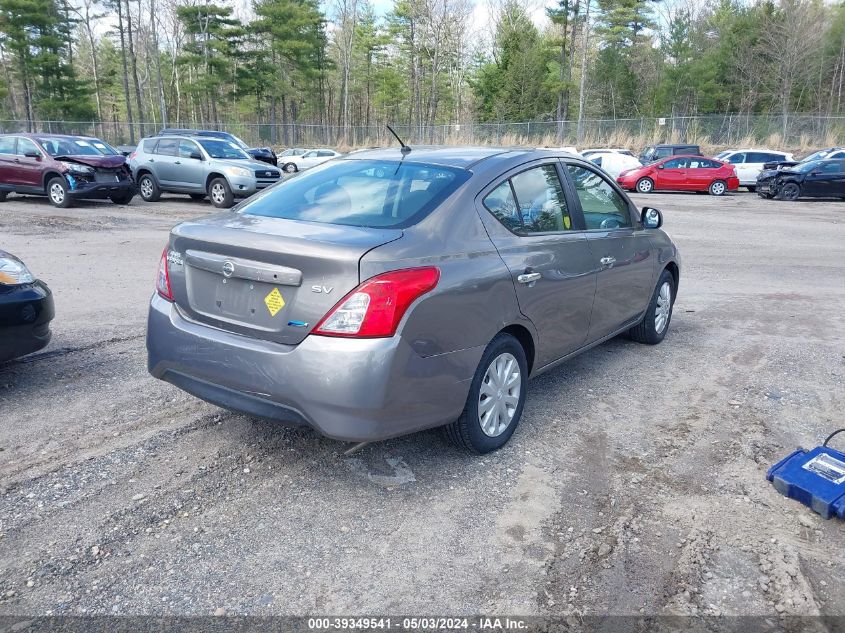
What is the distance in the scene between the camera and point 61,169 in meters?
A: 15.6

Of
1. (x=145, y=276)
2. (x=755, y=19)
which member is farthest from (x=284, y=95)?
(x=145, y=276)

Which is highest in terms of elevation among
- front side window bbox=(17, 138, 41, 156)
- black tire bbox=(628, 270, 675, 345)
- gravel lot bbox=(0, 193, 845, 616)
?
front side window bbox=(17, 138, 41, 156)

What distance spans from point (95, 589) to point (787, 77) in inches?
2202

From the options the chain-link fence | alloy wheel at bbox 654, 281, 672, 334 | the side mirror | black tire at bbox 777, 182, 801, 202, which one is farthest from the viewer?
the chain-link fence

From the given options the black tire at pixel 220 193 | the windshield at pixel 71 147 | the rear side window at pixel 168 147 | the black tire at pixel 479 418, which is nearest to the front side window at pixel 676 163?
the black tire at pixel 220 193

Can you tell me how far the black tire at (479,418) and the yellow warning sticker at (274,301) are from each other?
106 centimetres

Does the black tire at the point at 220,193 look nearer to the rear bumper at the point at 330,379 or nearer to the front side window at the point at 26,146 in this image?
the front side window at the point at 26,146

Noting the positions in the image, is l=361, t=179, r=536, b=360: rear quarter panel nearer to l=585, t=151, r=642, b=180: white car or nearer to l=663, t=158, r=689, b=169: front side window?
l=663, t=158, r=689, b=169: front side window

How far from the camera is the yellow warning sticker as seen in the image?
3.14 meters

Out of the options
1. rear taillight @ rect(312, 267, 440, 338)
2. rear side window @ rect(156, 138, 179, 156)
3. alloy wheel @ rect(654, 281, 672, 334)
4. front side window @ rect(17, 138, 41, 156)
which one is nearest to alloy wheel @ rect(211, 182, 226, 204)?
rear side window @ rect(156, 138, 179, 156)

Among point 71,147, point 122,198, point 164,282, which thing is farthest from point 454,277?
point 71,147

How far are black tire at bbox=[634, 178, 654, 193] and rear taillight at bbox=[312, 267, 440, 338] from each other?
2476cm

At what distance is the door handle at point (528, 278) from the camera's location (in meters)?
3.76

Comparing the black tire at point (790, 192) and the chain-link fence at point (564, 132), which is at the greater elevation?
the chain-link fence at point (564, 132)
